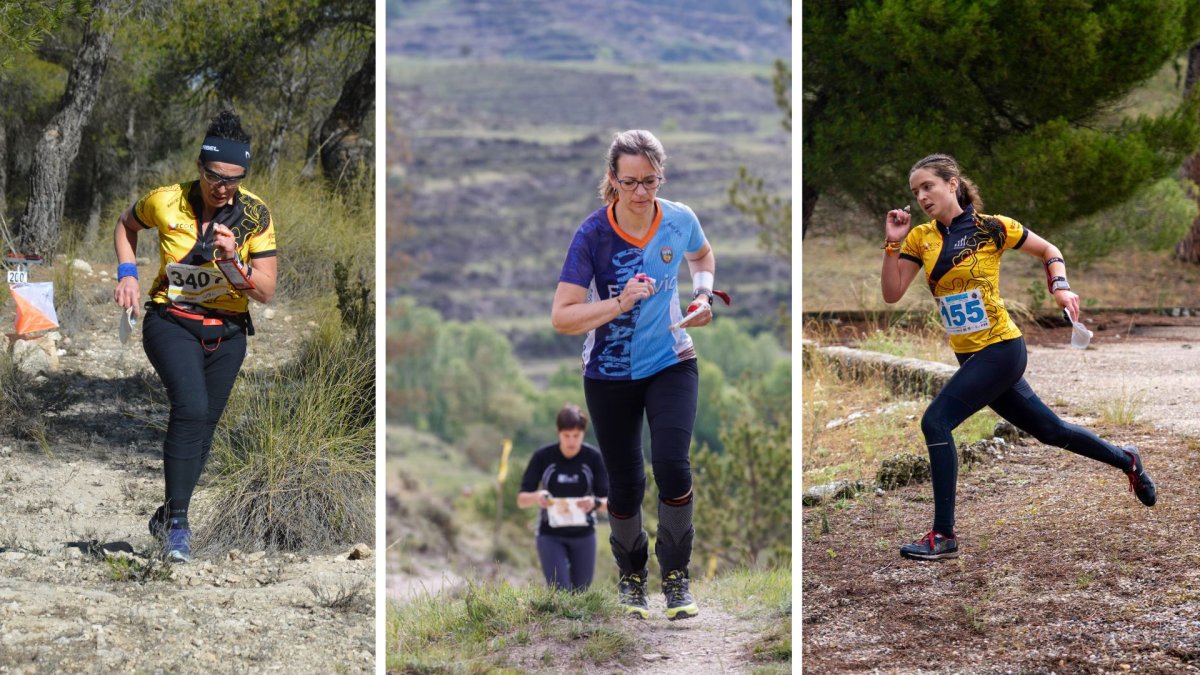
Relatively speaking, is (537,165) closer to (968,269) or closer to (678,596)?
(678,596)

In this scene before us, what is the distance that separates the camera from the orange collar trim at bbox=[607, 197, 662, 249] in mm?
5145

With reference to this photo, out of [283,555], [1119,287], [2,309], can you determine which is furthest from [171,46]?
[1119,287]

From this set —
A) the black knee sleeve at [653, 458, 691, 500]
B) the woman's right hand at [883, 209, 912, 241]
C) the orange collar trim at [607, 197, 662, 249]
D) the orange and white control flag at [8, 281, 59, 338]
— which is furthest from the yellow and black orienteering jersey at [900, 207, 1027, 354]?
the orange and white control flag at [8, 281, 59, 338]

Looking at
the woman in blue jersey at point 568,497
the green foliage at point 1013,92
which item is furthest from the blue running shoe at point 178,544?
the green foliage at point 1013,92

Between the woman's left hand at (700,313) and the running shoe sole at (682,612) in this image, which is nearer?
the woman's left hand at (700,313)

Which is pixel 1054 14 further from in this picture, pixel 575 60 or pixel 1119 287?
pixel 575 60

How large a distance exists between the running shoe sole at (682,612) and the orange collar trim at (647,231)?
1398 millimetres

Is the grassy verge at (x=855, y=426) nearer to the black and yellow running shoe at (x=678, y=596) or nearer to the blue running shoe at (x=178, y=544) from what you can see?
the black and yellow running shoe at (x=678, y=596)

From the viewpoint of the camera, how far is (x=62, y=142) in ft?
20.8

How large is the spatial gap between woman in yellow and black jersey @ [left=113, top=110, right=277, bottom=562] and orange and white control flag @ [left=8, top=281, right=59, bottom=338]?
84 cm

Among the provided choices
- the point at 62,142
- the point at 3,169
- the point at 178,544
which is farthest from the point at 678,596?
the point at 3,169

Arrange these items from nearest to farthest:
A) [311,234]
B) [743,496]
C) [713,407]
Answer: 1. [311,234]
2. [743,496]
3. [713,407]

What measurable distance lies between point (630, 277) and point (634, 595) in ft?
4.09

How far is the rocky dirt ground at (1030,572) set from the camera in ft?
16.8
